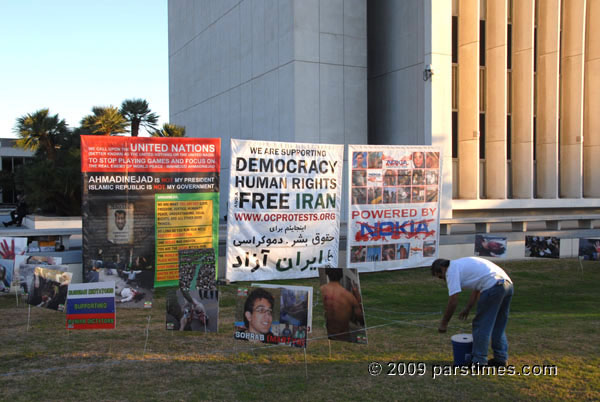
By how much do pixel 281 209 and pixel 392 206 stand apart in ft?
11.0

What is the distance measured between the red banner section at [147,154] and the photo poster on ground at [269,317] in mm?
5992

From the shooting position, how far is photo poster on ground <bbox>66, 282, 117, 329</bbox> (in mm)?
7957

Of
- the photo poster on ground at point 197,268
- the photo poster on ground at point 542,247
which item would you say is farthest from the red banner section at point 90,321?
the photo poster on ground at point 542,247

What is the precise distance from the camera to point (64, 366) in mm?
6887

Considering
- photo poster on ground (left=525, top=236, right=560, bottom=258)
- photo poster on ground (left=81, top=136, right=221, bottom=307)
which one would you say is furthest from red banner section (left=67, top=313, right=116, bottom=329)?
photo poster on ground (left=525, top=236, right=560, bottom=258)

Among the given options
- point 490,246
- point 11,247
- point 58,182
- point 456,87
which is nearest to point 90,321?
point 11,247

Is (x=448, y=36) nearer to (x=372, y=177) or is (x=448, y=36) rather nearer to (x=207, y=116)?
(x=372, y=177)

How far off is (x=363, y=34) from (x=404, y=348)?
19.9 m

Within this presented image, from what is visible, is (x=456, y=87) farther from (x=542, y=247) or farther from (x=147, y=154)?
(x=147, y=154)

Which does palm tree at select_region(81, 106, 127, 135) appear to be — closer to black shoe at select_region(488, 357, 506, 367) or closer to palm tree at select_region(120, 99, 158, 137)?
palm tree at select_region(120, 99, 158, 137)

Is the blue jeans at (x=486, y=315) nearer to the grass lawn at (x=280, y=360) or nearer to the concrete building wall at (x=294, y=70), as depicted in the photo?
the grass lawn at (x=280, y=360)

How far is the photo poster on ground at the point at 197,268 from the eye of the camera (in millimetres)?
11266

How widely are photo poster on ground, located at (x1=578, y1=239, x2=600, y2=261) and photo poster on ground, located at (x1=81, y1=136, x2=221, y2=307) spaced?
36.5 feet

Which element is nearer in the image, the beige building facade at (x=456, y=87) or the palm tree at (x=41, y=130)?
the beige building facade at (x=456, y=87)
